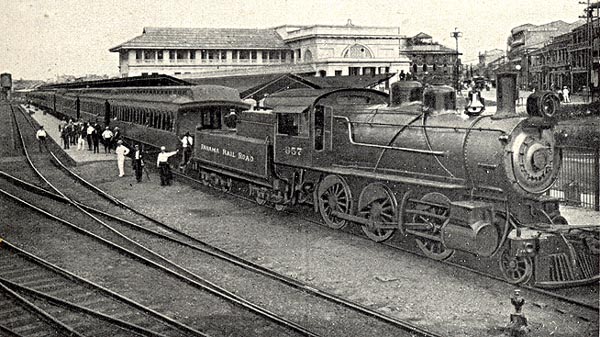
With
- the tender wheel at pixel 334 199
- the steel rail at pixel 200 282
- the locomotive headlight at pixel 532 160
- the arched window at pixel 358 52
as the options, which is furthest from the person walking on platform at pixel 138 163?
the arched window at pixel 358 52

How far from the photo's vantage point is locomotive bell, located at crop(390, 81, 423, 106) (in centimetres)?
1209

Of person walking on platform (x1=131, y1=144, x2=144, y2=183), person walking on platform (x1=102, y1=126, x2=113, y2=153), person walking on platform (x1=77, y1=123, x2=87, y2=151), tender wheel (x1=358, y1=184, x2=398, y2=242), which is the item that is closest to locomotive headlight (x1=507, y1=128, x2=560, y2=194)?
tender wheel (x1=358, y1=184, x2=398, y2=242)

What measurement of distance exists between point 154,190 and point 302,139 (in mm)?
7634

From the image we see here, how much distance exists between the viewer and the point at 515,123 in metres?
9.44

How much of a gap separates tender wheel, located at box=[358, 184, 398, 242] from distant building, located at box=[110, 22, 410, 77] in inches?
767

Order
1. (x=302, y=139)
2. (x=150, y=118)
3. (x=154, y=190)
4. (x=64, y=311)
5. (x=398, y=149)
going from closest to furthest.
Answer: (x=64, y=311), (x=398, y=149), (x=302, y=139), (x=154, y=190), (x=150, y=118)

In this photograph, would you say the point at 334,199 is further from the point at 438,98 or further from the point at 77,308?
the point at 77,308

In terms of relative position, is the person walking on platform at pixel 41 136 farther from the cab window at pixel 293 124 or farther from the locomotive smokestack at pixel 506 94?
the locomotive smokestack at pixel 506 94

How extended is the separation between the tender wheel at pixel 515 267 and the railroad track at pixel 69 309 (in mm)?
5049

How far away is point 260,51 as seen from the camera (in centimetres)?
5169

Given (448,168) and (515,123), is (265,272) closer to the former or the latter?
(448,168)

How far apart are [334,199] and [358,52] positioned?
5662 centimetres

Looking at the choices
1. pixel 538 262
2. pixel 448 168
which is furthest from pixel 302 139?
pixel 538 262

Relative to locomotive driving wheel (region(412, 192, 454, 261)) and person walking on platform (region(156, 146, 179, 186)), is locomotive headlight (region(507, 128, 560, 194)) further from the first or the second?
person walking on platform (region(156, 146, 179, 186))
